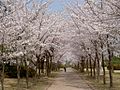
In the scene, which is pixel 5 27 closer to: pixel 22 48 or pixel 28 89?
pixel 22 48

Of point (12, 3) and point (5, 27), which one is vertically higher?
point (12, 3)

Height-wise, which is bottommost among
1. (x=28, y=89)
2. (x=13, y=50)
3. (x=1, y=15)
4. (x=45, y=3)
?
(x=28, y=89)

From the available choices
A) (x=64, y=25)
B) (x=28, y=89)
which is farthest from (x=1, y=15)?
(x=64, y=25)

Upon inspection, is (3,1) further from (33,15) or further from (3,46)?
(33,15)

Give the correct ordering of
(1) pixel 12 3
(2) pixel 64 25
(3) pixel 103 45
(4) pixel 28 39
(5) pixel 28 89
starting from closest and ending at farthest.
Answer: (1) pixel 12 3, (4) pixel 28 39, (5) pixel 28 89, (3) pixel 103 45, (2) pixel 64 25

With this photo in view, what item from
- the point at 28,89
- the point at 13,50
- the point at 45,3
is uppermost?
the point at 45,3

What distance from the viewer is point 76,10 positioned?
86.7ft

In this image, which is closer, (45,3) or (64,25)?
(45,3)

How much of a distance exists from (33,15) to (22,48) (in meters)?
2.14

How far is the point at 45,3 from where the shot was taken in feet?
76.1

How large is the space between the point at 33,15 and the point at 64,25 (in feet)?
59.7

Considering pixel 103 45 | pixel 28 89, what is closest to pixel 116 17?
pixel 28 89

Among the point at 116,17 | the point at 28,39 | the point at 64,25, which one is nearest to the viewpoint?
the point at 116,17

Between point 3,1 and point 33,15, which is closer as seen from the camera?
point 3,1
